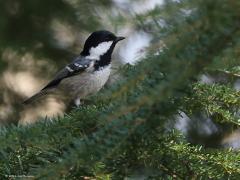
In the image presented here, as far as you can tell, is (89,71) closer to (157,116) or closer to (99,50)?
(99,50)

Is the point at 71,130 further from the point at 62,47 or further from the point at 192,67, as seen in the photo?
the point at 62,47

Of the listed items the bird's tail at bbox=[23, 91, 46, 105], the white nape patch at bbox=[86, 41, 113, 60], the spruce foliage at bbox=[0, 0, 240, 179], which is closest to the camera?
the spruce foliage at bbox=[0, 0, 240, 179]

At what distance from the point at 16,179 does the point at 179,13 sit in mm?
665

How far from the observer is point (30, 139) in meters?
1.46

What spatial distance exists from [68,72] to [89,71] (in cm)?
14

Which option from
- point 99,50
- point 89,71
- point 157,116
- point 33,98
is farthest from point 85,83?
point 157,116

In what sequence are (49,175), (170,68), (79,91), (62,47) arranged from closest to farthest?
1. (170,68)
2. (49,175)
3. (62,47)
4. (79,91)

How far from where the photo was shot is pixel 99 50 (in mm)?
3551

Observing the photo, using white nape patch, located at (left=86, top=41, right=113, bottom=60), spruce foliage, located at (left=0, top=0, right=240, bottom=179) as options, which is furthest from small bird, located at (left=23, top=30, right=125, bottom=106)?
spruce foliage, located at (left=0, top=0, right=240, bottom=179)

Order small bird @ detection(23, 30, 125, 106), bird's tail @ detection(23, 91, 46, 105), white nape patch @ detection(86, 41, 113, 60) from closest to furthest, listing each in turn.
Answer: bird's tail @ detection(23, 91, 46, 105) < small bird @ detection(23, 30, 125, 106) < white nape patch @ detection(86, 41, 113, 60)

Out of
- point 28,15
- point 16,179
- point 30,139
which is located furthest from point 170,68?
point 28,15

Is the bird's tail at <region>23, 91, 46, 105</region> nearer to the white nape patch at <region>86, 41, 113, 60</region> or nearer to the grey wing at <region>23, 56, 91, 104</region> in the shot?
the grey wing at <region>23, 56, 91, 104</region>

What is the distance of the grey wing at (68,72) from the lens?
328 cm

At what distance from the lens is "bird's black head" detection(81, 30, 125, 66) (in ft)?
11.3
